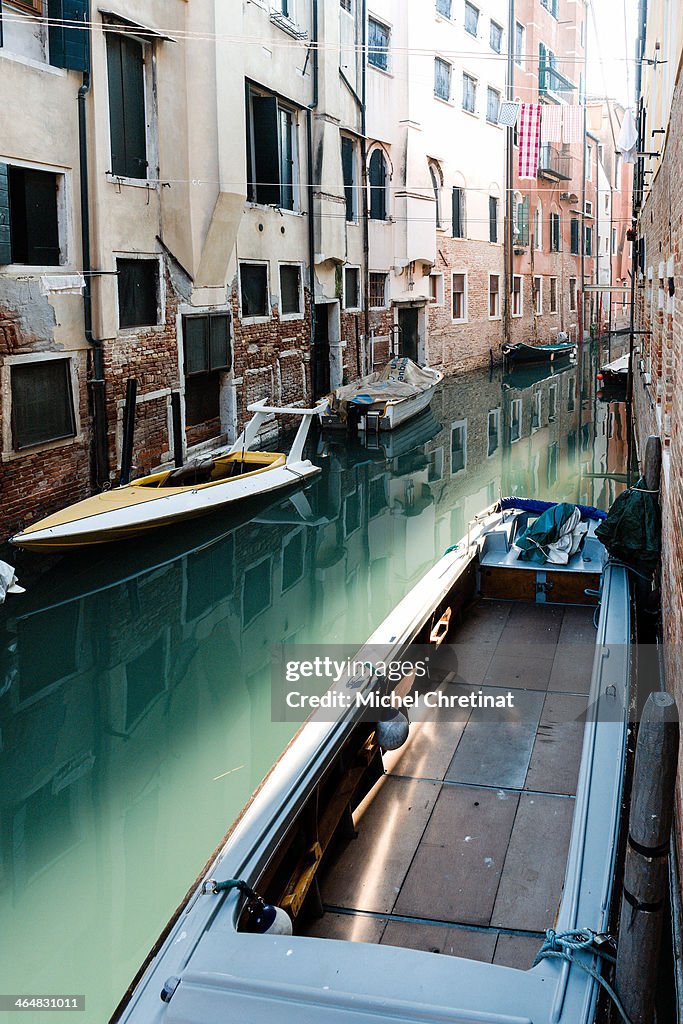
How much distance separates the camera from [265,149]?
1448 centimetres

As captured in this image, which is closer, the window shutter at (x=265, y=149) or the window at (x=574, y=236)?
the window shutter at (x=265, y=149)

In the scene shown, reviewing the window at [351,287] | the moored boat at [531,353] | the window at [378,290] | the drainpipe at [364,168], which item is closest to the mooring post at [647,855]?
the window at [351,287]

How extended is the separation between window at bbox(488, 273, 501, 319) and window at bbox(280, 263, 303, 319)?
1136cm

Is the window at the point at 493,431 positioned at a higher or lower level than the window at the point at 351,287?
lower

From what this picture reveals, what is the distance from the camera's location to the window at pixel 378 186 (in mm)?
19406

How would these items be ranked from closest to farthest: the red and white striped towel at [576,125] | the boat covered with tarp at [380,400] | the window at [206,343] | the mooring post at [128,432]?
1. the mooring post at [128,432]
2. the window at [206,343]
3. the boat covered with tarp at [380,400]
4. the red and white striped towel at [576,125]

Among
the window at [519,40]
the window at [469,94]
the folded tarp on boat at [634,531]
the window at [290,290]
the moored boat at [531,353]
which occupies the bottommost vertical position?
the folded tarp on boat at [634,531]

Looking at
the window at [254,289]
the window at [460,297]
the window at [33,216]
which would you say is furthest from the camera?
the window at [460,297]

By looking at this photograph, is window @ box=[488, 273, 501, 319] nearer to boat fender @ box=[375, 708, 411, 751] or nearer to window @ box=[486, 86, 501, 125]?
window @ box=[486, 86, 501, 125]

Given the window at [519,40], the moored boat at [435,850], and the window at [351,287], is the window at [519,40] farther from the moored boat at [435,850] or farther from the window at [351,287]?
the moored boat at [435,850]

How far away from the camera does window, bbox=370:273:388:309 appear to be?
19.8 m

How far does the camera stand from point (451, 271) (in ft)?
77.7

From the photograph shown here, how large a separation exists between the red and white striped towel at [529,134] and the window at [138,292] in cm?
1288

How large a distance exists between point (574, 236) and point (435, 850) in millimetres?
33049
